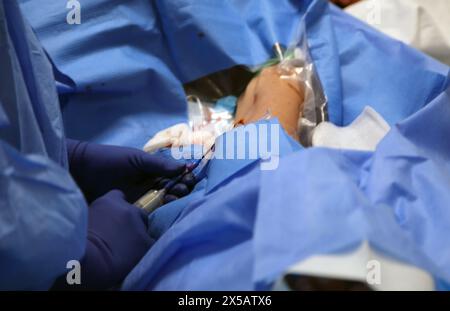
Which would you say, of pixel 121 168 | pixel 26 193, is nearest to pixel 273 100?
pixel 121 168

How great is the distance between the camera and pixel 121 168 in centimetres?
73

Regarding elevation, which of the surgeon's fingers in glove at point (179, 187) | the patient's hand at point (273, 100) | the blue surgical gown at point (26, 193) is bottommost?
the surgeon's fingers in glove at point (179, 187)

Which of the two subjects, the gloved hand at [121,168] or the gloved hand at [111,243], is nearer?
the gloved hand at [111,243]

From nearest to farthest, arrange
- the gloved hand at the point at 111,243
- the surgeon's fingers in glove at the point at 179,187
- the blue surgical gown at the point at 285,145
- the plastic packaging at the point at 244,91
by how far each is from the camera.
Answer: the blue surgical gown at the point at 285,145
the gloved hand at the point at 111,243
the surgeon's fingers in glove at the point at 179,187
the plastic packaging at the point at 244,91

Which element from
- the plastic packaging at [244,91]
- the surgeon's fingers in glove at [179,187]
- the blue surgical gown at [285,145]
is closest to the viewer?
the blue surgical gown at [285,145]

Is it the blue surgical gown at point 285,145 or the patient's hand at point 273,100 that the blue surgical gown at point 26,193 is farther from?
the patient's hand at point 273,100

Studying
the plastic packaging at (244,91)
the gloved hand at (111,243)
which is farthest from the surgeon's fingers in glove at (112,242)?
the plastic packaging at (244,91)

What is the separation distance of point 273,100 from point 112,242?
35cm

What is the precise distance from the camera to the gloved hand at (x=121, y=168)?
72 centimetres

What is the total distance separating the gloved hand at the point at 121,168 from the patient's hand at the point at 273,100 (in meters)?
0.16

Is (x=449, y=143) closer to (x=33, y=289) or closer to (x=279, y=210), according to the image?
(x=279, y=210)

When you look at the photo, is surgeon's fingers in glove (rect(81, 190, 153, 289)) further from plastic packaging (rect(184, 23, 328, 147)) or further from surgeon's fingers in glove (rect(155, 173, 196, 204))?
plastic packaging (rect(184, 23, 328, 147))

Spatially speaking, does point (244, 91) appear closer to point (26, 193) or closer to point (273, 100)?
point (273, 100)
